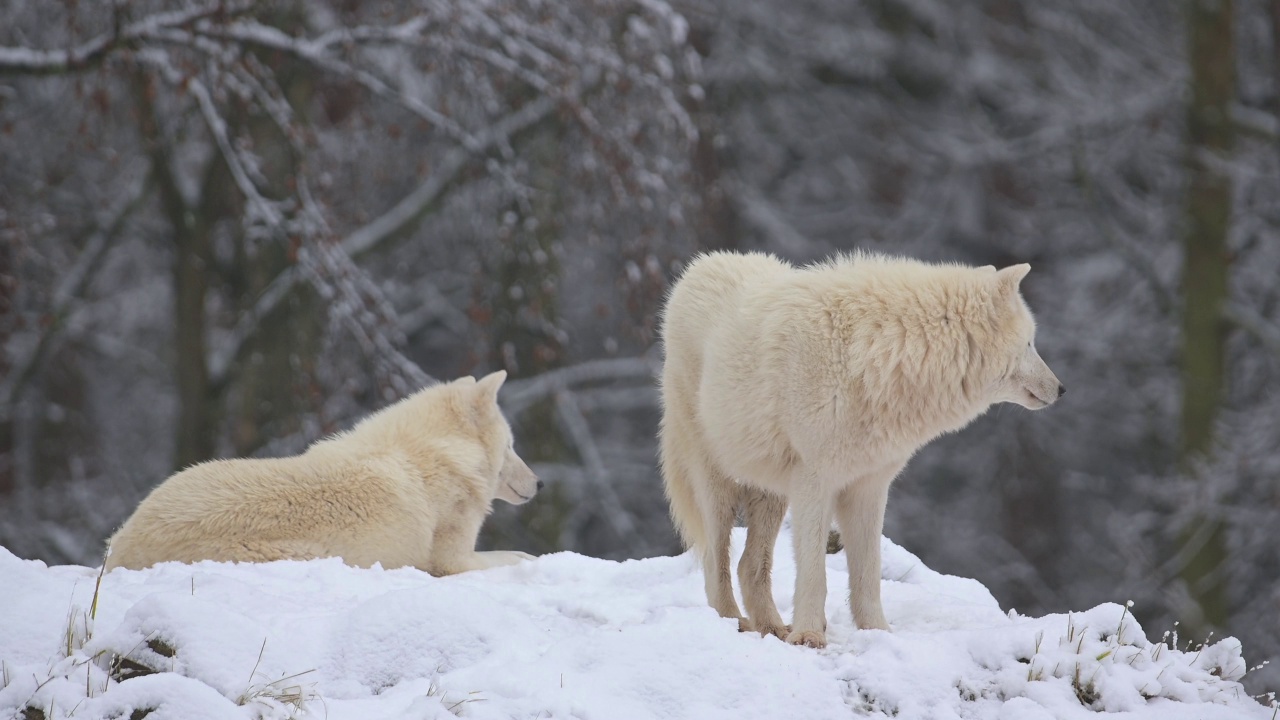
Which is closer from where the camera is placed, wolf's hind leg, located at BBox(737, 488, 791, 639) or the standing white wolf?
the standing white wolf

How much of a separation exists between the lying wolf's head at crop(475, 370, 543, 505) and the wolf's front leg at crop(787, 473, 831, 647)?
2.44 meters

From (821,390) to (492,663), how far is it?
69.2 inches

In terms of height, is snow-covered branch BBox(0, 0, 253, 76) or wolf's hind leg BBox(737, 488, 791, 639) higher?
snow-covered branch BBox(0, 0, 253, 76)

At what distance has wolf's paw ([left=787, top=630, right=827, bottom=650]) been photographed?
4898 millimetres

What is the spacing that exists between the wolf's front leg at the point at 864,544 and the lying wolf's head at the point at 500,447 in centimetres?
234

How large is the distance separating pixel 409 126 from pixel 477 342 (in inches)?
86.6

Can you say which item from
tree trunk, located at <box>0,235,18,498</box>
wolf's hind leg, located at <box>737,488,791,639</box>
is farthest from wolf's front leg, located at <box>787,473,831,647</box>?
tree trunk, located at <box>0,235,18,498</box>

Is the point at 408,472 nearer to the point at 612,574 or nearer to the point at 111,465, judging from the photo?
the point at 612,574

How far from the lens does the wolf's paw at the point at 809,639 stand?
4898 mm

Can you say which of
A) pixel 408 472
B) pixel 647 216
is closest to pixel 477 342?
pixel 647 216

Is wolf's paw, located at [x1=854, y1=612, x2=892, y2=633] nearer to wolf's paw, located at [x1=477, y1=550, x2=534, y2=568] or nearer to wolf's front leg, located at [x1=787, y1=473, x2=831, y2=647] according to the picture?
wolf's front leg, located at [x1=787, y1=473, x2=831, y2=647]

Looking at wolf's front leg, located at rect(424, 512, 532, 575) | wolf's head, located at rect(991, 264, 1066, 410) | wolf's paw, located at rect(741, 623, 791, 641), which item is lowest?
wolf's front leg, located at rect(424, 512, 532, 575)

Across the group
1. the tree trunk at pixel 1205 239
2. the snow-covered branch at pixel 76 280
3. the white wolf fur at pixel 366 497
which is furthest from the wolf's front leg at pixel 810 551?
the tree trunk at pixel 1205 239

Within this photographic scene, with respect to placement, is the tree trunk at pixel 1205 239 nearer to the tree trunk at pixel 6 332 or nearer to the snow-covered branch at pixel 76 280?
the snow-covered branch at pixel 76 280
